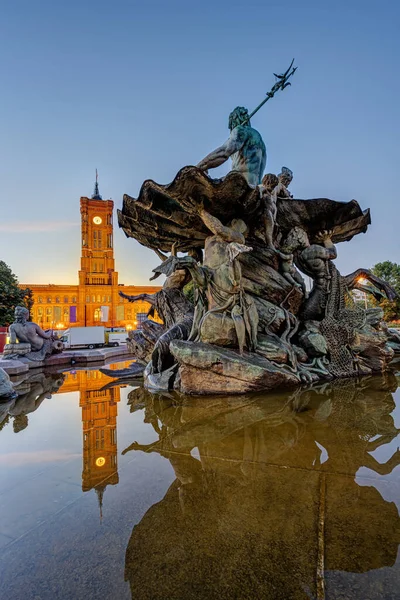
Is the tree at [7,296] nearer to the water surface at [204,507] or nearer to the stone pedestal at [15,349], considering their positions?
the stone pedestal at [15,349]

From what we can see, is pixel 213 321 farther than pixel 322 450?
Yes

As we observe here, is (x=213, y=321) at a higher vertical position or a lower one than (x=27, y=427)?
higher

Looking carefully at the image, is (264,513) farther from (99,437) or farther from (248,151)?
(248,151)

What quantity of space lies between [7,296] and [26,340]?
15581mm

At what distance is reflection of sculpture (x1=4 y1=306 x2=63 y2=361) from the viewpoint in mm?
8523

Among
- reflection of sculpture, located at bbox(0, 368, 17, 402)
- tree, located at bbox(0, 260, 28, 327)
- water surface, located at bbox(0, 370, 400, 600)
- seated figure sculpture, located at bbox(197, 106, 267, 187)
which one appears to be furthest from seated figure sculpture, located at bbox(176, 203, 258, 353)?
tree, located at bbox(0, 260, 28, 327)

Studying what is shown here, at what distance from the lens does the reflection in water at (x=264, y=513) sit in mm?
1221

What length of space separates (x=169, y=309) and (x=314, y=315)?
3390 mm

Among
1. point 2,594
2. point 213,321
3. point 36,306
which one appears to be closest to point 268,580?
point 2,594

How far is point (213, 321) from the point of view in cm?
521

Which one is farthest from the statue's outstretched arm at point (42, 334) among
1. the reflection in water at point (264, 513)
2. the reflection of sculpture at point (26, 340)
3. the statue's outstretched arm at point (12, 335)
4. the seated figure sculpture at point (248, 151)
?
the reflection in water at point (264, 513)

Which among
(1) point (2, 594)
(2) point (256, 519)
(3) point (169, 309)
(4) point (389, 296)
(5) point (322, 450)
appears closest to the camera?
(1) point (2, 594)

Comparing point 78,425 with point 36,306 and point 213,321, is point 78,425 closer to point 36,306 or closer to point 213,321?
point 213,321

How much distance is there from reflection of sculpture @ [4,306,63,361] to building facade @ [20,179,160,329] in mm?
70870
